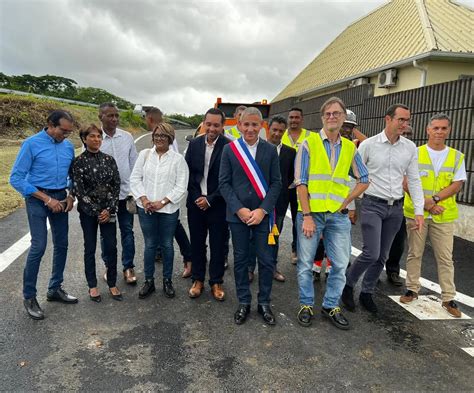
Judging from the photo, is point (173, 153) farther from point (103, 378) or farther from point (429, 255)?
point (429, 255)

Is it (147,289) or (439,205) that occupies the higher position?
(439,205)

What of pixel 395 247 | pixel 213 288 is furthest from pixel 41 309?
pixel 395 247

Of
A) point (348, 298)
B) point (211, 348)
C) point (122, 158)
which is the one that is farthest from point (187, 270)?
point (348, 298)

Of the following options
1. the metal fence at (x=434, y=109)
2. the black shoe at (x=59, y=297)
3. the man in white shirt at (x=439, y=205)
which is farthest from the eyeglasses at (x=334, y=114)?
the metal fence at (x=434, y=109)

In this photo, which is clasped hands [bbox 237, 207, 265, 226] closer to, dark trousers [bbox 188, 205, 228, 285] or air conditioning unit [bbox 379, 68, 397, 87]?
dark trousers [bbox 188, 205, 228, 285]

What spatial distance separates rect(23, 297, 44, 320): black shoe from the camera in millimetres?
3600

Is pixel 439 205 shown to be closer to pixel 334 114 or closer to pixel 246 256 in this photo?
pixel 334 114

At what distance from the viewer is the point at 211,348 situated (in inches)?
126

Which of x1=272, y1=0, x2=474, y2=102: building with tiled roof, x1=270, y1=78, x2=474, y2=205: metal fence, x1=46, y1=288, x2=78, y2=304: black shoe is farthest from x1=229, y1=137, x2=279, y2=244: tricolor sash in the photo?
x1=272, y1=0, x2=474, y2=102: building with tiled roof

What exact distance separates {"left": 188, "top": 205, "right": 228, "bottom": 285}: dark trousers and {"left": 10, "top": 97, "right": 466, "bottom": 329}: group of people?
1 cm

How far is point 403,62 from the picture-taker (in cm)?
1102

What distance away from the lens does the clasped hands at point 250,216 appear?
359cm

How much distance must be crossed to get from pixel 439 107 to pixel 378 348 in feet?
19.5

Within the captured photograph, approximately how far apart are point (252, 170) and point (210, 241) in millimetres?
1055
